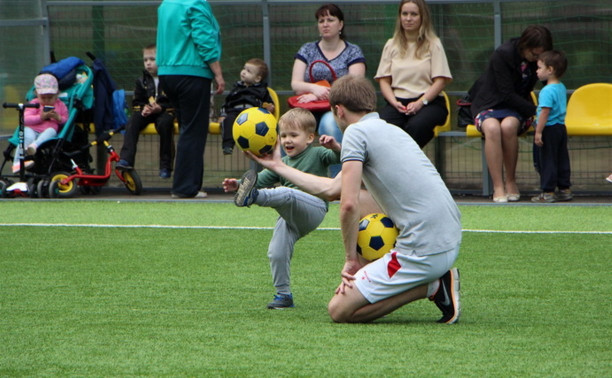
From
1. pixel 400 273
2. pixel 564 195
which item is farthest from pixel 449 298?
pixel 564 195

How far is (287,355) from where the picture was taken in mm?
4695

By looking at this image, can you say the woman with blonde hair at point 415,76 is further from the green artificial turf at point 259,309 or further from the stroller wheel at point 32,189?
the stroller wheel at point 32,189

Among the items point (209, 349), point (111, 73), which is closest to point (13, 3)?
point (111, 73)

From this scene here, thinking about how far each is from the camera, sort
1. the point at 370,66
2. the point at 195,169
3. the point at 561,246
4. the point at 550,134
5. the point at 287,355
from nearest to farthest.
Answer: the point at 287,355 → the point at 561,246 → the point at 550,134 → the point at 195,169 → the point at 370,66

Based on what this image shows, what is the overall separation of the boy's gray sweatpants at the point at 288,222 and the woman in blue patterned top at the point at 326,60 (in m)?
5.10

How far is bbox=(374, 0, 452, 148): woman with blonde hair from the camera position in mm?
10633

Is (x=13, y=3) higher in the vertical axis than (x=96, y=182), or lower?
higher

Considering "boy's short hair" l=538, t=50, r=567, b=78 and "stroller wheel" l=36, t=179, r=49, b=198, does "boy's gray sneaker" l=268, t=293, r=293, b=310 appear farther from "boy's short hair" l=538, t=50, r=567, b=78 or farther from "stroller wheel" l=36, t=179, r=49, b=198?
"stroller wheel" l=36, t=179, r=49, b=198

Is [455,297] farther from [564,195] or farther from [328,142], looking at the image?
[564,195]

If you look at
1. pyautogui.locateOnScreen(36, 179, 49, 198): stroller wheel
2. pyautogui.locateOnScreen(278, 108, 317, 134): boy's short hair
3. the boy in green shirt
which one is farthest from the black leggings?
pyautogui.locateOnScreen(278, 108, 317, 134): boy's short hair

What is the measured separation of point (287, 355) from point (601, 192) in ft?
26.1

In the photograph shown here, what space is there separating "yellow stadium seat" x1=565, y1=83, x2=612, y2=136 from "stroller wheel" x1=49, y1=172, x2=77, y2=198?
17.6 feet

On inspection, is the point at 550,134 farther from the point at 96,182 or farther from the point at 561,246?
the point at 96,182

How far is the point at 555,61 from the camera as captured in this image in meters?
10.7
